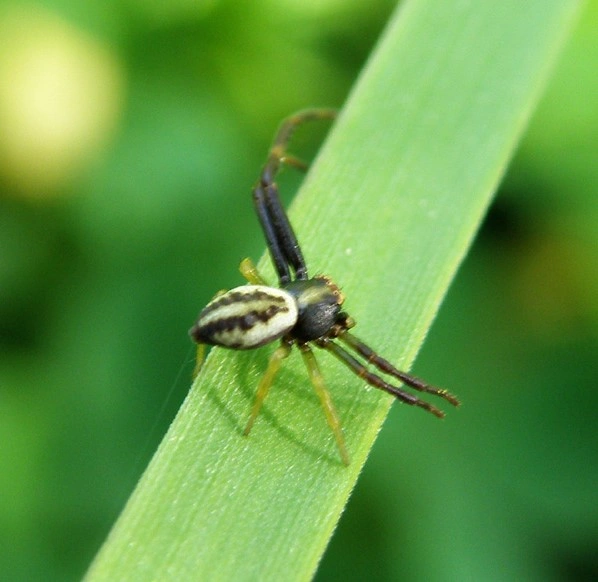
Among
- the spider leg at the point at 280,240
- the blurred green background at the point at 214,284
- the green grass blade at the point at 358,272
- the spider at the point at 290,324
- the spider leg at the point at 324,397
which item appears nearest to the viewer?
the green grass blade at the point at 358,272

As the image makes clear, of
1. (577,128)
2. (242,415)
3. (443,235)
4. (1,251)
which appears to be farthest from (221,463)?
(577,128)

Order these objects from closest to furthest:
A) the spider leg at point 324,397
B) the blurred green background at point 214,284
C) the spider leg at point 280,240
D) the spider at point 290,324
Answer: the spider leg at point 324,397 → the spider at point 290,324 → the spider leg at point 280,240 → the blurred green background at point 214,284

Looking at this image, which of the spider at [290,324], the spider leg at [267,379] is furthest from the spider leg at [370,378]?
the spider leg at [267,379]

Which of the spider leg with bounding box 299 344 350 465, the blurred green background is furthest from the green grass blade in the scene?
the blurred green background

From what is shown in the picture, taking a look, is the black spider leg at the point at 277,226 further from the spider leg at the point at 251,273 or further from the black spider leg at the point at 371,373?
the black spider leg at the point at 371,373

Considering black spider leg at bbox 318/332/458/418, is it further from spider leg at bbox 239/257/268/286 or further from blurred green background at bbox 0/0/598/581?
blurred green background at bbox 0/0/598/581

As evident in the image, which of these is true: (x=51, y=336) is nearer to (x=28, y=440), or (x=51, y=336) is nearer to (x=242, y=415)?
(x=28, y=440)

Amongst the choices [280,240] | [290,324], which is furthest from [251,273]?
[290,324]
